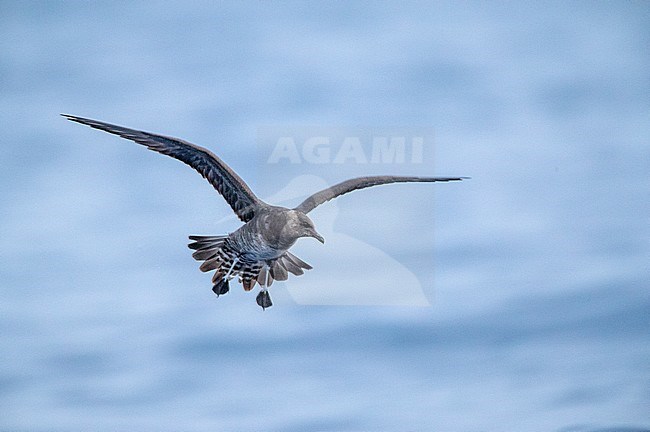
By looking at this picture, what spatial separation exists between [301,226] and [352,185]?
114 centimetres

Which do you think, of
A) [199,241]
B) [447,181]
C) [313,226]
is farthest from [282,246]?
[447,181]

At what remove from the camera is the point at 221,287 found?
1451 centimetres

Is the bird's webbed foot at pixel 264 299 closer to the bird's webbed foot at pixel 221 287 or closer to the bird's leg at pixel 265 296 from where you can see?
the bird's leg at pixel 265 296

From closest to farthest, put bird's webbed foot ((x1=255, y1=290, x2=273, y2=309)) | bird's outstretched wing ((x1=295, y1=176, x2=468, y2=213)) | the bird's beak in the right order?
the bird's beak → bird's outstretched wing ((x1=295, y1=176, x2=468, y2=213)) → bird's webbed foot ((x1=255, y1=290, x2=273, y2=309))

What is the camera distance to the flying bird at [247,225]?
532 inches

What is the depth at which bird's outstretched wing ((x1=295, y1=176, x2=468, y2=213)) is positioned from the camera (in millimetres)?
14195

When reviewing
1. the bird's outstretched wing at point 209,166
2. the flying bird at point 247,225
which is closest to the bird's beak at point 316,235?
the flying bird at point 247,225

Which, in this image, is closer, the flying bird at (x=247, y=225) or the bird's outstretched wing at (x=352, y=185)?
the flying bird at (x=247, y=225)

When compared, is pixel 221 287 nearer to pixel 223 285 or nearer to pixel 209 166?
pixel 223 285

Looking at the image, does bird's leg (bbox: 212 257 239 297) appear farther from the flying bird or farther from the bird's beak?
the bird's beak

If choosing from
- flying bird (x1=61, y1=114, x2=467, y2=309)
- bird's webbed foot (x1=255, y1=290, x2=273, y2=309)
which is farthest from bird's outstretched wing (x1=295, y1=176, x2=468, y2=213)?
bird's webbed foot (x1=255, y1=290, x2=273, y2=309)

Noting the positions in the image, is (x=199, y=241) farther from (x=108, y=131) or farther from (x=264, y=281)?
(x=108, y=131)

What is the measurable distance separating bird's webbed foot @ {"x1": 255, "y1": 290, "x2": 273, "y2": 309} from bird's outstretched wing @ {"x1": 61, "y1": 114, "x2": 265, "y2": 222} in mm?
1134

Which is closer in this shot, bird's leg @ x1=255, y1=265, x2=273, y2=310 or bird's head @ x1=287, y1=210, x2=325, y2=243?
bird's head @ x1=287, y1=210, x2=325, y2=243
